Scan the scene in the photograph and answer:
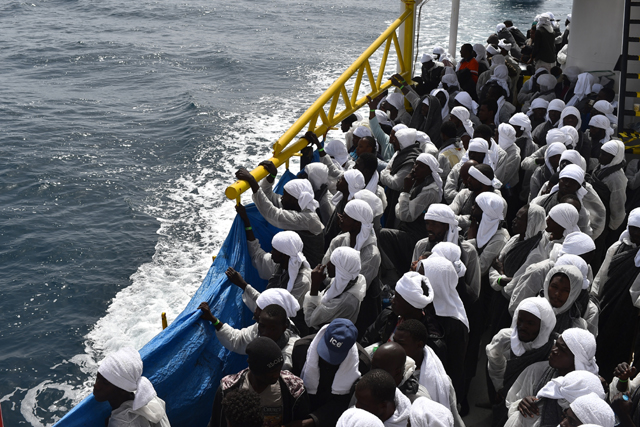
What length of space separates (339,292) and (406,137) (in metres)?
2.67

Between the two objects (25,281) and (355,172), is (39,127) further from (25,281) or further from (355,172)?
(355,172)

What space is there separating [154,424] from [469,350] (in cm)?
252

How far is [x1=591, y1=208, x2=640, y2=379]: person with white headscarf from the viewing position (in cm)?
452

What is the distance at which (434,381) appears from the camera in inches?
129

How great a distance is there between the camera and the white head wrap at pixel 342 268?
3930 millimetres

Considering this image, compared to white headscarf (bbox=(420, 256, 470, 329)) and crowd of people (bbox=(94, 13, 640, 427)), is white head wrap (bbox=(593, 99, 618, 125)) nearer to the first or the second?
crowd of people (bbox=(94, 13, 640, 427))

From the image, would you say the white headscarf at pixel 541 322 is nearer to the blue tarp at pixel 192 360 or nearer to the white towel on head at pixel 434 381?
the white towel on head at pixel 434 381

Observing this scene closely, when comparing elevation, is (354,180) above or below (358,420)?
below

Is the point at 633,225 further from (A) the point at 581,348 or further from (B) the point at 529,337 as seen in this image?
(A) the point at 581,348

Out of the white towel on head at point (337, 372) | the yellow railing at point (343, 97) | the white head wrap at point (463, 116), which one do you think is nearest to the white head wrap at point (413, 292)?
the white towel on head at point (337, 372)

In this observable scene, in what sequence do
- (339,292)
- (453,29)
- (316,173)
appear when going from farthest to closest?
(453,29) < (316,173) < (339,292)

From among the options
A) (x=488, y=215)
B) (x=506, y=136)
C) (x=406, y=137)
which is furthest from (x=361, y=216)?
(x=506, y=136)

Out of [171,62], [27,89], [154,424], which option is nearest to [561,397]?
[154,424]

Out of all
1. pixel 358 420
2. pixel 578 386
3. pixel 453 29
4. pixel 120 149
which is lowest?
pixel 120 149
